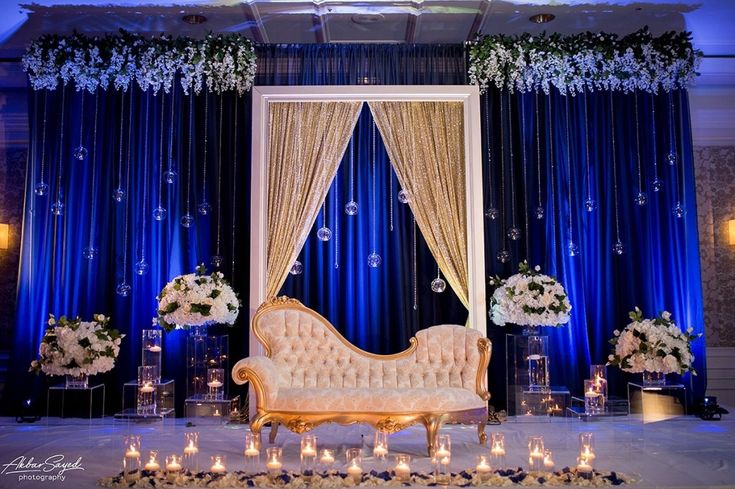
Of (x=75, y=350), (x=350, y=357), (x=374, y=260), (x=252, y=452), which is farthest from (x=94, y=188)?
(x=252, y=452)

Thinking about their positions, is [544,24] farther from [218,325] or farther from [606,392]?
[218,325]

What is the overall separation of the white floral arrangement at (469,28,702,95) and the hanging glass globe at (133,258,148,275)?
11.9 ft

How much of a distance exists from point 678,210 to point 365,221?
3037mm

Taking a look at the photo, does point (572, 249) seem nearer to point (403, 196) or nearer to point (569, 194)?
point (569, 194)

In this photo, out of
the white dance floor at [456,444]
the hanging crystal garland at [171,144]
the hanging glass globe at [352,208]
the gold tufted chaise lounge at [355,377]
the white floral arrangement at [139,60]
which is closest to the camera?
the white dance floor at [456,444]

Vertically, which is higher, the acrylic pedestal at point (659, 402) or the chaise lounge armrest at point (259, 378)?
the chaise lounge armrest at point (259, 378)

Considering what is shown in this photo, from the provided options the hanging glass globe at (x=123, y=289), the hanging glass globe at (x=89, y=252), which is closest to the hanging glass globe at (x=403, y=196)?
the hanging glass globe at (x=123, y=289)

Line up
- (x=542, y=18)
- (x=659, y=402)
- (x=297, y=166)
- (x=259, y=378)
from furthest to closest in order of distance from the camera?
(x=297, y=166)
(x=542, y=18)
(x=659, y=402)
(x=259, y=378)

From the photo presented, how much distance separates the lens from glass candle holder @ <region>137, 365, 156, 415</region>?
6.66 metres

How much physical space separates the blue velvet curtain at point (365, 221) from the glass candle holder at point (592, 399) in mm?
566

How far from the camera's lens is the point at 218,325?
7348 millimetres

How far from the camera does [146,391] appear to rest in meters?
6.66

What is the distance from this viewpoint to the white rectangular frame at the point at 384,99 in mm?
7074

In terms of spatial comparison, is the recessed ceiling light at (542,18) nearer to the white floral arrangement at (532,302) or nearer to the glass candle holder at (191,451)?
the white floral arrangement at (532,302)
